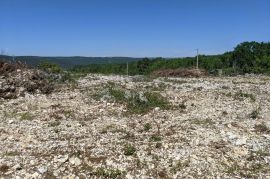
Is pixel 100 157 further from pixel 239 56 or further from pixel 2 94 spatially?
pixel 239 56

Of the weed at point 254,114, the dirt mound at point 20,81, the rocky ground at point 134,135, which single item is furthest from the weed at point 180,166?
the dirt mound at point 20,81

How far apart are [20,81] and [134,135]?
14.3 m

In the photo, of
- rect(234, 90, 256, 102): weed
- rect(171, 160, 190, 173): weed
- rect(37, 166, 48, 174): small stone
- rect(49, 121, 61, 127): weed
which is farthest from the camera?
rect(234, 90, 256, 102): weed

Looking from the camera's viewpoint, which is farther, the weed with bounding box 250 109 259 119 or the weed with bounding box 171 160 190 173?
the weed with bounding box 250 109 259 119

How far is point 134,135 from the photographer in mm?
18953

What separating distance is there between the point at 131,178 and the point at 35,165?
404 cm

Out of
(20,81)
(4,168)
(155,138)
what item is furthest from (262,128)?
(20,81)

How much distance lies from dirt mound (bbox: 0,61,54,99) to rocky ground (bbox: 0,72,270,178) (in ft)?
2.70

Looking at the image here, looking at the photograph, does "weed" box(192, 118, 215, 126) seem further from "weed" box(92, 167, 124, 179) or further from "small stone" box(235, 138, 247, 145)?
"weed" box(92, 167, 124, 179)

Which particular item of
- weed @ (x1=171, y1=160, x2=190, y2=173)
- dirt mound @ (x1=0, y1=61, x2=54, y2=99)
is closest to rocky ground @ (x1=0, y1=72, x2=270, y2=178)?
weed @ (x1=171, y1=160, x2=190, y2=173)

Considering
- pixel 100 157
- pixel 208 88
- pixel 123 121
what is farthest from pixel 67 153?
pixel 208 88

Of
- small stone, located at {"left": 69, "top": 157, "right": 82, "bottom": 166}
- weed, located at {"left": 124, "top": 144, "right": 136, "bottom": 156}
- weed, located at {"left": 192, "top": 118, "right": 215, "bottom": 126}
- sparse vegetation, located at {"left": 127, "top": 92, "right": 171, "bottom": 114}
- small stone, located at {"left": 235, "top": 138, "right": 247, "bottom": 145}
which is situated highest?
sparse vegetation, located at {"left": 127, "top": 92, "right": 171, "bottom": 114}

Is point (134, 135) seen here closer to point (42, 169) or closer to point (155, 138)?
point (155, 138)

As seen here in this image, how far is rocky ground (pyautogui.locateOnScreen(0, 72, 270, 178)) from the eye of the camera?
1509 cm
